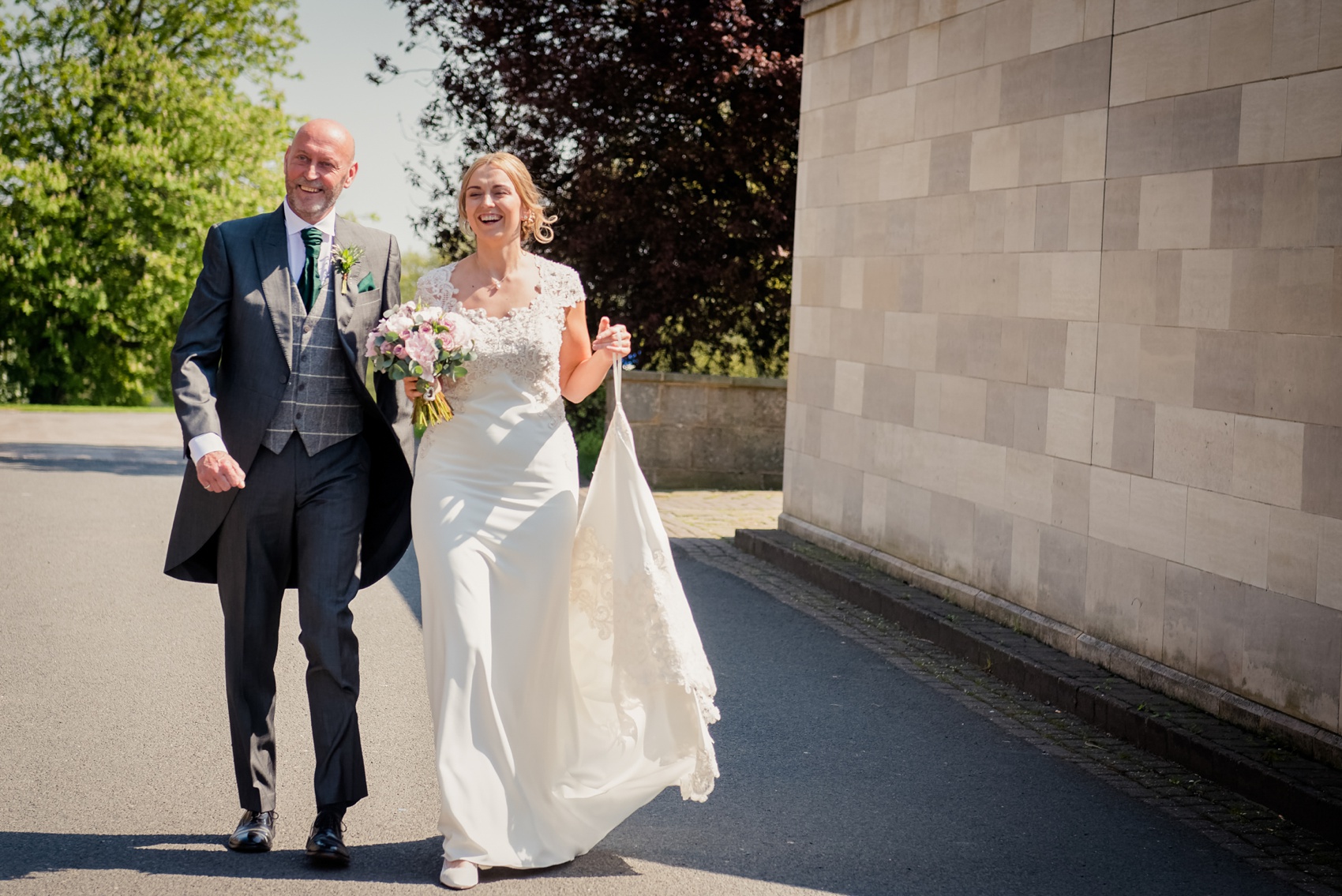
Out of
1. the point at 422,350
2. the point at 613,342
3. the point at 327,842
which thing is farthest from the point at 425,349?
the point at 327,842

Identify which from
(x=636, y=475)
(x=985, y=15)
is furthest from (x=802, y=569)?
(x=636, y=475)

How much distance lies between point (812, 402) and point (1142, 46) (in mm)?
4546

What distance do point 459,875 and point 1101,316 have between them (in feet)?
15.4

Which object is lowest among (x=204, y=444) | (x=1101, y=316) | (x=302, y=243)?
(x=204, y=444)

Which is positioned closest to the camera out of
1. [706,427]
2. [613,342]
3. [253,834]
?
[253,834]

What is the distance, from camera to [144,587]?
9.04 meters

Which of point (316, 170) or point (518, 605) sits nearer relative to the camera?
point (316, 170)

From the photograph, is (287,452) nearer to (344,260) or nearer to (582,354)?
(344,260)

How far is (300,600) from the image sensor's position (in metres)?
4.48

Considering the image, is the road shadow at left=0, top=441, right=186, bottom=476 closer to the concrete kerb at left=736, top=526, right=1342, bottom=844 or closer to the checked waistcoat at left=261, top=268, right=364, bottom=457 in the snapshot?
the concrete kerb at left=736, top=526, right=1342, bottom=844

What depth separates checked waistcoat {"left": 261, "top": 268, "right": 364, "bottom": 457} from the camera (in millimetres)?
4441

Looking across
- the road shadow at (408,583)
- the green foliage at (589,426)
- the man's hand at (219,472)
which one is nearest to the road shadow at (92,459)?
the green foliage at (589,426)

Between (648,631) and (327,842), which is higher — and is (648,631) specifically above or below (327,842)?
above

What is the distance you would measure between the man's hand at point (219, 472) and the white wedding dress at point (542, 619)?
2.08 feet
